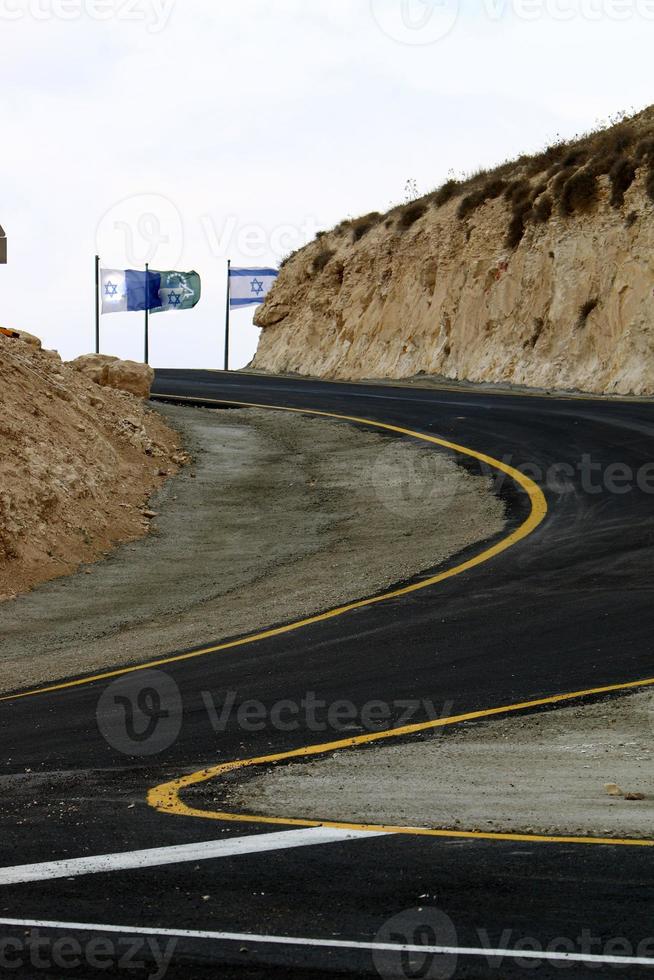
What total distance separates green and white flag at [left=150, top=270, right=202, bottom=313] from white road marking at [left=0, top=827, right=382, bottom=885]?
4803 centimetres

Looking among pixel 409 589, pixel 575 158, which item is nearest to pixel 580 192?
pixel 575 158

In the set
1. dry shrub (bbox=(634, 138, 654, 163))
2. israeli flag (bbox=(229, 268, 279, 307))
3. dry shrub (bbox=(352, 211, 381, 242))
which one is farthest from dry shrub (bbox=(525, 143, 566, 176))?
israeli flag (bbox=(229, 268, 279, 307))

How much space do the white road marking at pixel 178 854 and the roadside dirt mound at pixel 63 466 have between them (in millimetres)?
10804

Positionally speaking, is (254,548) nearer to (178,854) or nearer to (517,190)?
(178,854)

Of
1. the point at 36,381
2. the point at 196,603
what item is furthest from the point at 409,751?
the point at 36,381

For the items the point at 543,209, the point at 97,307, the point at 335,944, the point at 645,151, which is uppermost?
the point at 645,151

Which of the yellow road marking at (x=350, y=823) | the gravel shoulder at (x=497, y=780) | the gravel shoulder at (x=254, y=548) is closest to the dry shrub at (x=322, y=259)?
the gravel shoulder at (x=254, y=548)

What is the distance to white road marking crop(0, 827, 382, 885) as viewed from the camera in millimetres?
A: 6310

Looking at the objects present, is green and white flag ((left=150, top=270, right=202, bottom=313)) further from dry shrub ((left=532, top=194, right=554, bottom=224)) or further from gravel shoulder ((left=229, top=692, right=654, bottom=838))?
gravel shoulder ((left=229, top=692, right=654, bottom=838))

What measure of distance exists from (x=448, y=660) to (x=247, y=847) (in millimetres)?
4834

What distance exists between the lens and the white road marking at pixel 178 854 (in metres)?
6.31

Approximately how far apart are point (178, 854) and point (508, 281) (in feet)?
113

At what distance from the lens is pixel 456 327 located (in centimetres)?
4059

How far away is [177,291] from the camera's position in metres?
53.7
